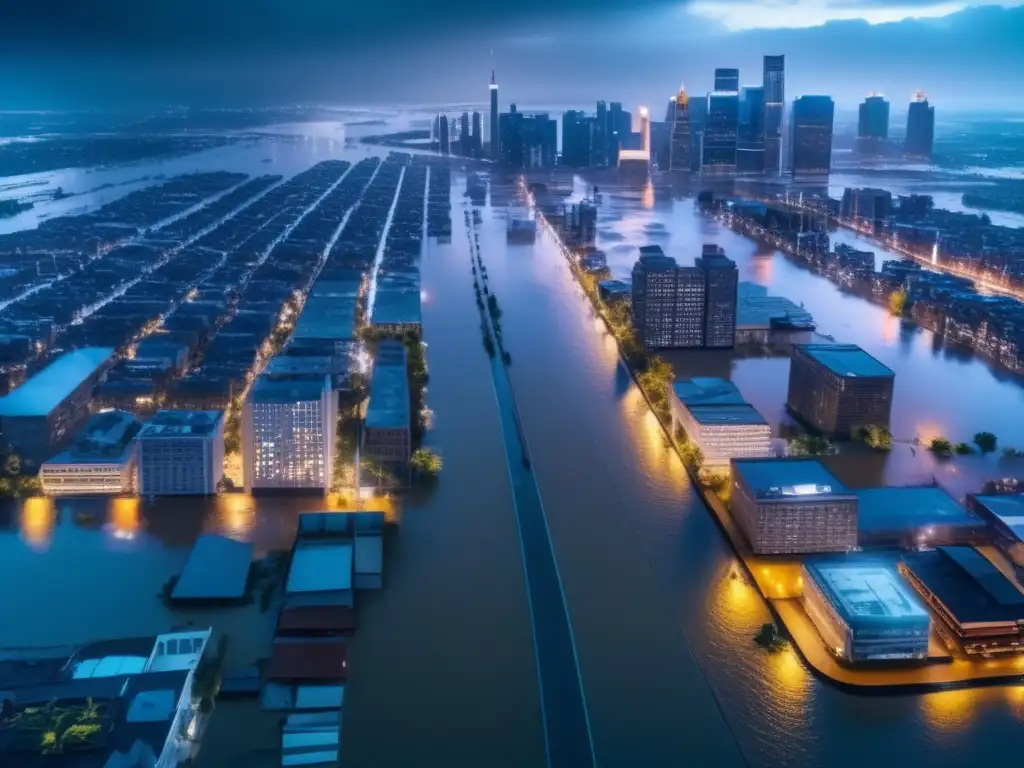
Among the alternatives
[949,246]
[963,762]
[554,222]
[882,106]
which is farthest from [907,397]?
[882,106]

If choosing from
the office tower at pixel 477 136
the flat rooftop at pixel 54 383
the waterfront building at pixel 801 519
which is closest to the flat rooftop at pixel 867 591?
the waterfront building at pixel 801 519

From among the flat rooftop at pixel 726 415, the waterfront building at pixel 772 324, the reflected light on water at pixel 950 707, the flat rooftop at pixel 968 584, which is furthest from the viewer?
the waterfront building at pixel 772 324

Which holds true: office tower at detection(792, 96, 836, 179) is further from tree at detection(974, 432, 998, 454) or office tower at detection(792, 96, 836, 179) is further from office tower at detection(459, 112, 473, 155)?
tree at detection(974, 432, 998, 454)

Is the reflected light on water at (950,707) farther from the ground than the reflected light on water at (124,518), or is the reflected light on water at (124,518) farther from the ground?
the reflected light on water at (124,518)

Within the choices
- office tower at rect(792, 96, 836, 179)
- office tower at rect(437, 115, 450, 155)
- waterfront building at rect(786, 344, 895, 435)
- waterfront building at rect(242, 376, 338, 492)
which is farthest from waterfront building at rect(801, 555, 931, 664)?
office tower at rect(437, 115, 450, 155)

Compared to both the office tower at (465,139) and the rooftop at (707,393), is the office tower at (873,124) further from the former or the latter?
the rooftop at (707,393)

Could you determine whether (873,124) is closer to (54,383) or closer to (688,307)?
(688,307)

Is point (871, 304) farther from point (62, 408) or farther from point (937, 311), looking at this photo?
point (62, 408)
